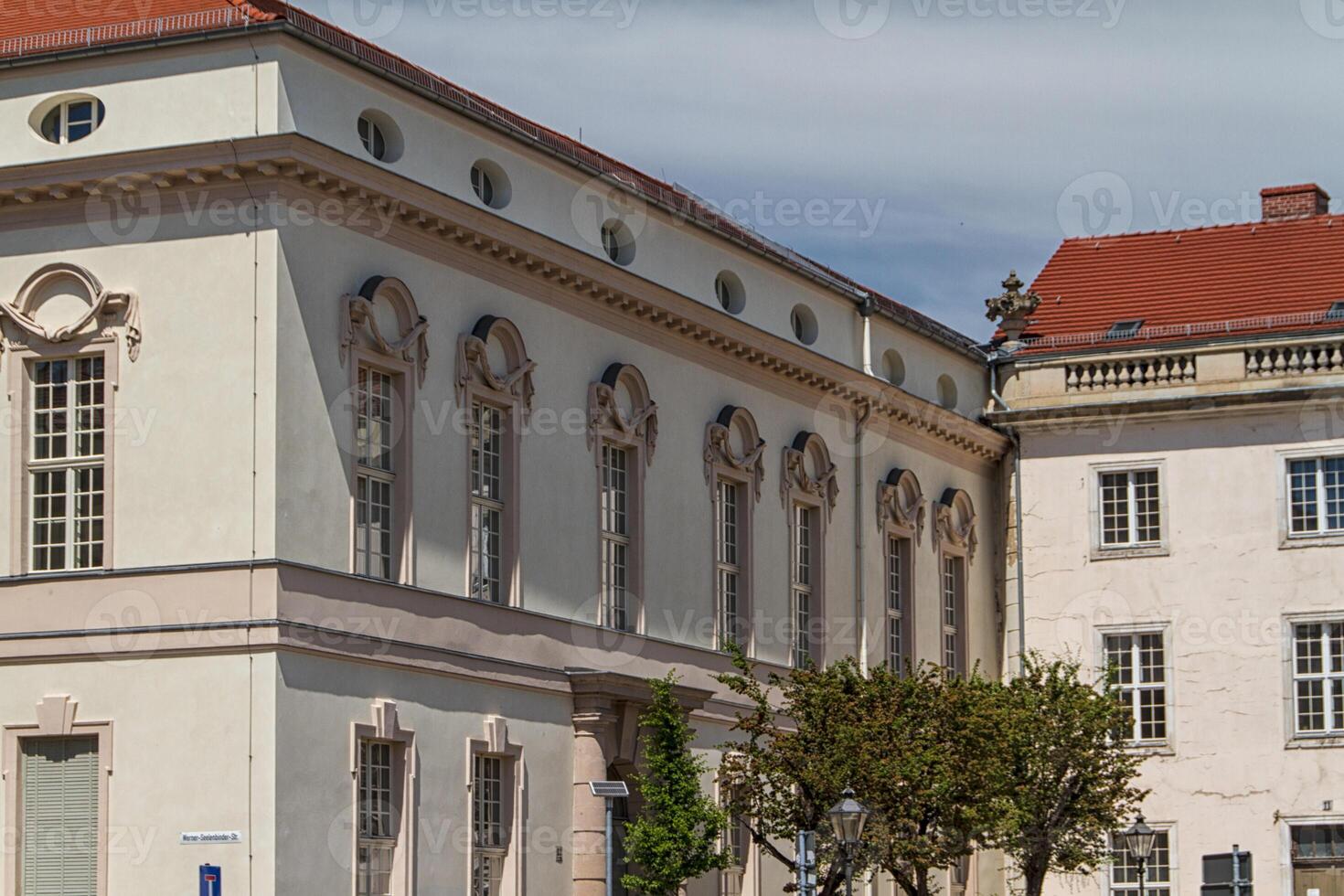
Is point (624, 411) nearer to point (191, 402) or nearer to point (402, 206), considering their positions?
point (402, 206)

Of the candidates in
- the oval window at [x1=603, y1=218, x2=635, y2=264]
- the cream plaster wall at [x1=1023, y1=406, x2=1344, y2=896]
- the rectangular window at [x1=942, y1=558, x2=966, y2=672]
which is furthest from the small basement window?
the oval window at [x1=603, y1=218, x2=635, y2=264]

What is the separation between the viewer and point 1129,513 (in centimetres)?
4862

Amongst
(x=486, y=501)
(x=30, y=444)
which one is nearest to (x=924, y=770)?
(x=486, y=501)

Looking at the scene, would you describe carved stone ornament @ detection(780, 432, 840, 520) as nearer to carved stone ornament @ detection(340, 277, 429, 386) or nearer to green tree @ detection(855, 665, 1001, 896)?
green tree @ detection(855, 665, 1001, 896)

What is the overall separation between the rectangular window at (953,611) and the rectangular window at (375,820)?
18250mm

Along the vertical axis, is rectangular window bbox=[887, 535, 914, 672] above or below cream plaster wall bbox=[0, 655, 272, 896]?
above

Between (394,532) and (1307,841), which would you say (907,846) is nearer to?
(394,532)

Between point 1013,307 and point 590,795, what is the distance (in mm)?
17986

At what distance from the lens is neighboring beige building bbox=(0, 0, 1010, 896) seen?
2989cm

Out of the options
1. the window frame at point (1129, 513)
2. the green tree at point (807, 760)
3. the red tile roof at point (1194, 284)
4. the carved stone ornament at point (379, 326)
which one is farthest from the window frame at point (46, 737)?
the red tile roof at point (1194, 284)

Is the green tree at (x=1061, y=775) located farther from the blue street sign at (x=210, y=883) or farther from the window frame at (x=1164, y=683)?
the blue street sign at (x=210, y=883)

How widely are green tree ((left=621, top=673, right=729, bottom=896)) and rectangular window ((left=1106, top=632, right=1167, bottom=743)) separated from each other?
13.3m

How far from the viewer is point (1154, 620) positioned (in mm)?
47906

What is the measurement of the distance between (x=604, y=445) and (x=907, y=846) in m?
7.01
